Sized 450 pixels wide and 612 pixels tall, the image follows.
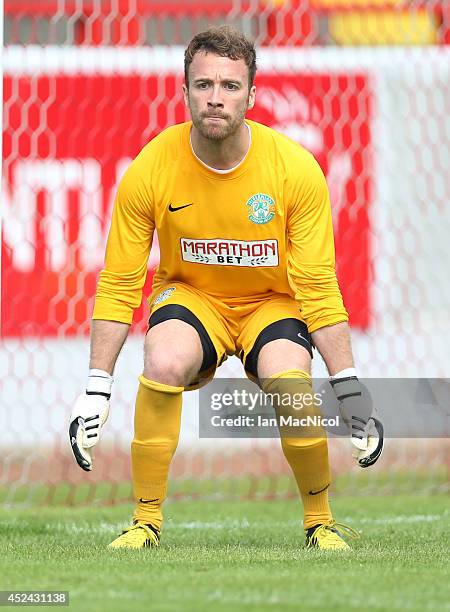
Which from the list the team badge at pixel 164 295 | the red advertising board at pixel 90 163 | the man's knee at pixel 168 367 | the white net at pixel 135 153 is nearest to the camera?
the man's knee at pixel 168 367

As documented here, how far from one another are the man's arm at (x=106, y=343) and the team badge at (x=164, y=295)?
24 cm

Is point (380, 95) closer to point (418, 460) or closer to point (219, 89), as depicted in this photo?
point (418, 460)

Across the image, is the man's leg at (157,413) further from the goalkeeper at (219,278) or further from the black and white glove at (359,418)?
the black and white glove at (359,418)

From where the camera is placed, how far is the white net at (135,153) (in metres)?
8.12

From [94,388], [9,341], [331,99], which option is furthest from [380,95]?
[94,388]

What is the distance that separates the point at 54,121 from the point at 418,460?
10.4ft

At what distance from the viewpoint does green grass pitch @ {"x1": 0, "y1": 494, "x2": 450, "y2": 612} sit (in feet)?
11.1

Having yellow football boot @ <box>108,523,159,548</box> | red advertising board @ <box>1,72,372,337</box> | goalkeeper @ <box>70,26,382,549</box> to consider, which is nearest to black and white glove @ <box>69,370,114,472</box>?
goalkeeper @ <box>70,26,382,549</box>

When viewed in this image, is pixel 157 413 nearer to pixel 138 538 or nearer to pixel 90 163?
pixel 138 538

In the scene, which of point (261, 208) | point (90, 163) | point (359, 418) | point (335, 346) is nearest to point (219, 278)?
point (261, 208)

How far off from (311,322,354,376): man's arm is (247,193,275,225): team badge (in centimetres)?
46

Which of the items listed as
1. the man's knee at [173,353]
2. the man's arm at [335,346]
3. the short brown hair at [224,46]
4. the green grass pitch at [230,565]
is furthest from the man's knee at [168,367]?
A: the short brown hair at [224,46]

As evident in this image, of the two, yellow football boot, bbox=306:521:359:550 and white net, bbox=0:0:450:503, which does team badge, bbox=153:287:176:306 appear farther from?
white net, bbox=0:0:450:503

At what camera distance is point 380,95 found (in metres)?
8.66
